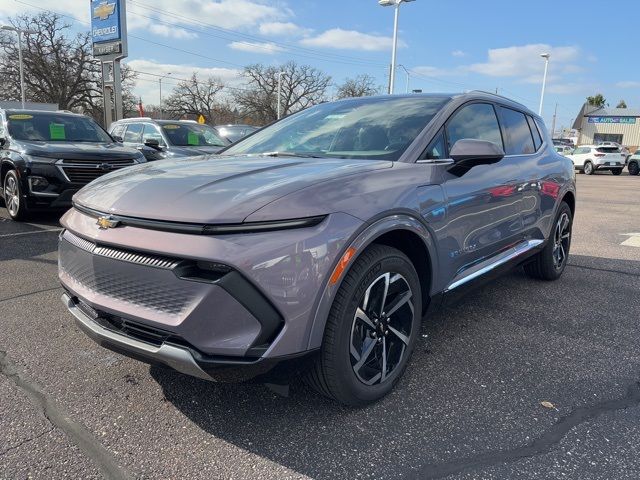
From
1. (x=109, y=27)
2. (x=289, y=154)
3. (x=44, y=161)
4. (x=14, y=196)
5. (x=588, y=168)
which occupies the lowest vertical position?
(x=588, y=168)

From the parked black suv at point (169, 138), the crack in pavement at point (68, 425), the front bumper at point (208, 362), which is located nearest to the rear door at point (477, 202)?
the front bumper at point (208, 362)

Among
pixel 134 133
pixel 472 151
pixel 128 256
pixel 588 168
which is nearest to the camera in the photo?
pixel 128 256

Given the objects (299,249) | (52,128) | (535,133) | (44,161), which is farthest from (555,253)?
(52,128)

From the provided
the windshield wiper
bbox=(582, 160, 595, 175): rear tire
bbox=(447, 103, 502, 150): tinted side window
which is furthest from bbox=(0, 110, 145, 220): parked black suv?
bbox=(582, 160, 595, 175): rear tire

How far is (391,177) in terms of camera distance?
2.61m

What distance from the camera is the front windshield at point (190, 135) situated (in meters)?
10.5

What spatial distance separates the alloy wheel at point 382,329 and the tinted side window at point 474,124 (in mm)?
1134

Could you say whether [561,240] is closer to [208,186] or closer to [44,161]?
[208,186]

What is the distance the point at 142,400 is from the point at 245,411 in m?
0.56

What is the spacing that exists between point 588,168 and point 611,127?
31.9 m

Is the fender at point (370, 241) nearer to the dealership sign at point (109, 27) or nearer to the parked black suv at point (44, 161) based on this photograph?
the parked black suv at point (44, 161)

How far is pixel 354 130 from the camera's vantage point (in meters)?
3.31

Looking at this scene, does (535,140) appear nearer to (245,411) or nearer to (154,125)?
(245,411)

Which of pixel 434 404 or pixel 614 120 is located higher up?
pixel 614 120
